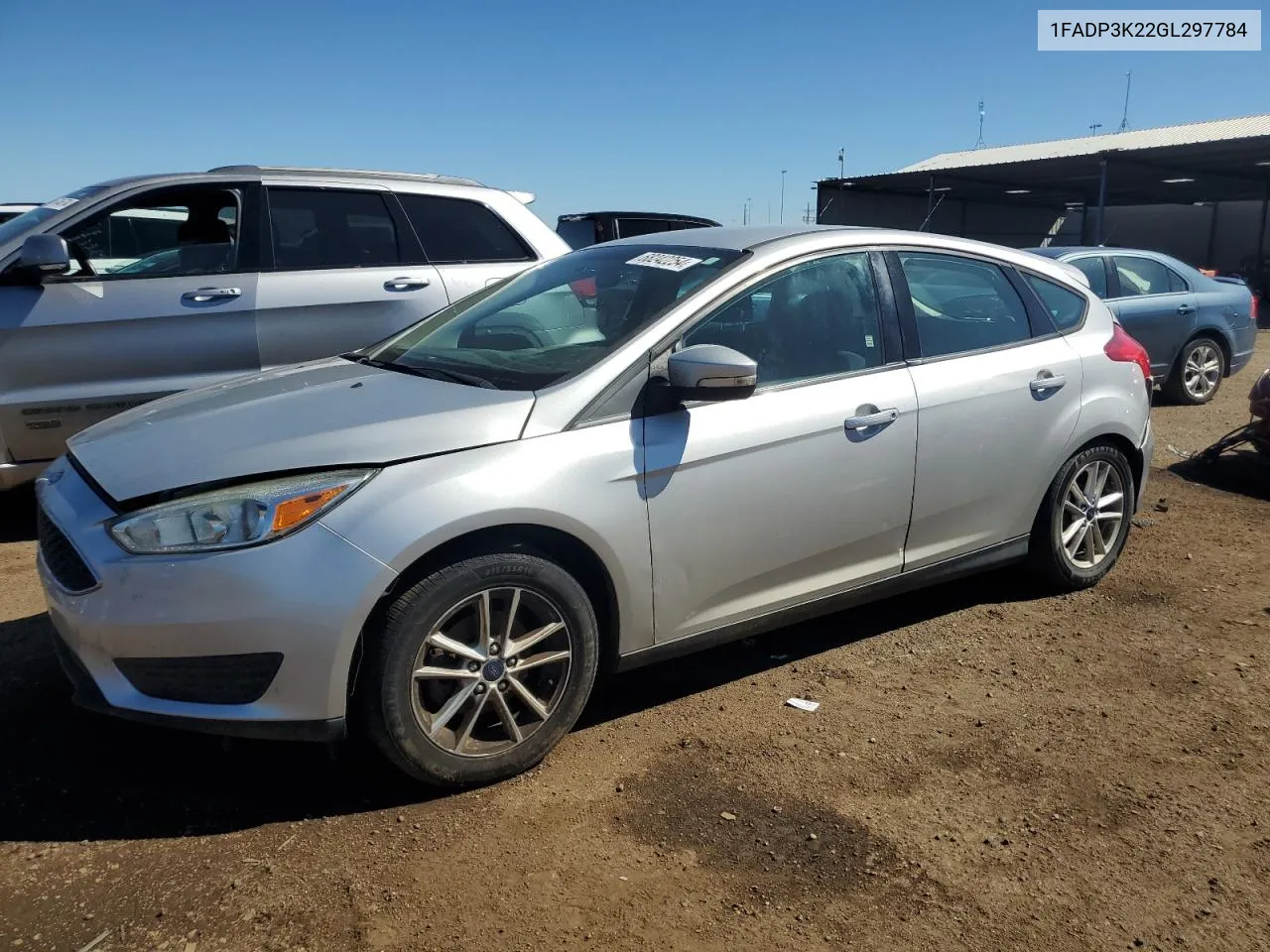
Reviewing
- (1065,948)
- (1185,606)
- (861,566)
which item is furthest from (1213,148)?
(1065,948)

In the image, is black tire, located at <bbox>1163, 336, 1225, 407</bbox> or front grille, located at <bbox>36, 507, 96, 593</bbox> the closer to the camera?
front grille, located at <bbox>36, 507, 96, 593</bbox>

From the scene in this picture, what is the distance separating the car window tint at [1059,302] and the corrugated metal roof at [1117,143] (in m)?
19.1

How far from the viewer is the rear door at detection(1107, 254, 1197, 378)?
9242 mm

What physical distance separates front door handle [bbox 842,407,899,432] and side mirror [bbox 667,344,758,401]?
546 millimetres

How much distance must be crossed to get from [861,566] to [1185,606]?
5.86 ft

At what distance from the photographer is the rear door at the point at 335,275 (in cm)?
581

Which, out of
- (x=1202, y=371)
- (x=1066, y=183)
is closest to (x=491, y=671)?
(x=1202, y=371)

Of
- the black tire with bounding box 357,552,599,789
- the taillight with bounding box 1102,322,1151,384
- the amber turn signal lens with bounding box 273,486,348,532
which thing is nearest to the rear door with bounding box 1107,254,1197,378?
the taillight with bounding box 1102,322,1151,384

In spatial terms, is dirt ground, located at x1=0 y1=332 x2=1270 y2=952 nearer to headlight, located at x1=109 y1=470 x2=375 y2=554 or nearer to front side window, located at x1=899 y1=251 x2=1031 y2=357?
headlight, located at x1=109 y1=470 x2=375 y2=554

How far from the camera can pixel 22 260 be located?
16.6 feet

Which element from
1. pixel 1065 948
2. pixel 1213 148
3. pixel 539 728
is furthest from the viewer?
Result: pixel 1213 148

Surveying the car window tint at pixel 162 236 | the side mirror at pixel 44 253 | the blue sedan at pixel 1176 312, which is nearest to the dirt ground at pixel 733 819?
the side mirror at pixel 44 253

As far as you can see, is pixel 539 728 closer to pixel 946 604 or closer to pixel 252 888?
pixel 252 888

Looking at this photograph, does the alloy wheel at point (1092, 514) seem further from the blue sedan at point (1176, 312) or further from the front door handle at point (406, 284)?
the blue sedan at point (1176, 312)
